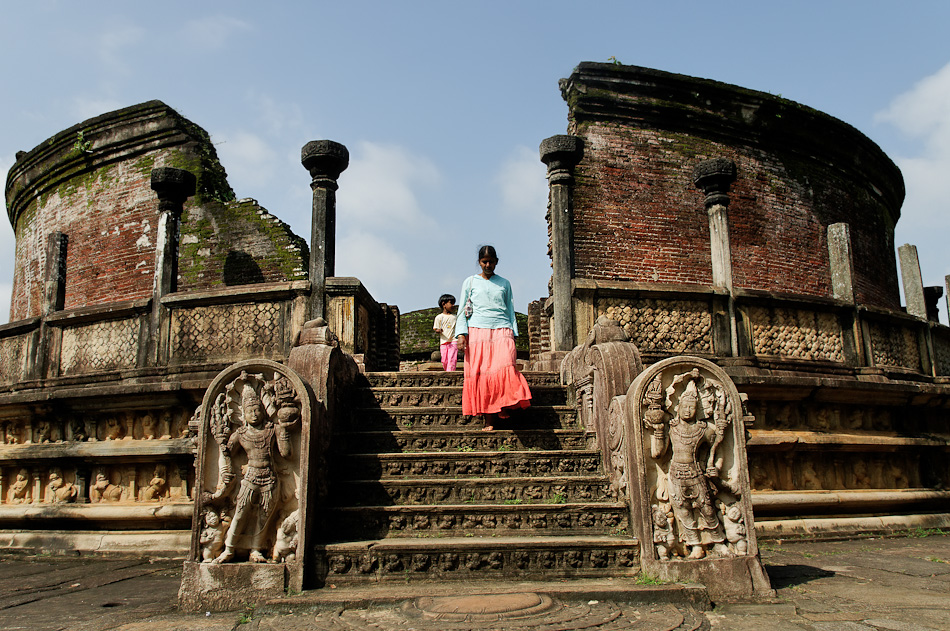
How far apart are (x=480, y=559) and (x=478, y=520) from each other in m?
0.41

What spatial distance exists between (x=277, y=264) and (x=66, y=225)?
179 inches

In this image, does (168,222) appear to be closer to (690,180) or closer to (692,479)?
(692,479)

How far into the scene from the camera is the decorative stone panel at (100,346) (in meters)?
7.58

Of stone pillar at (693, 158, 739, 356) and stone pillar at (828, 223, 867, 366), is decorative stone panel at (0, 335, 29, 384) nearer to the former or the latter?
stone pillar at (693, 158, 739, 356)

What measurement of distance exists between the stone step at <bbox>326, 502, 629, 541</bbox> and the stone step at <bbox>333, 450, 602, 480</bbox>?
21.9 inches

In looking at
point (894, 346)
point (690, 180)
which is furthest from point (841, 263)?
point (690, 180)

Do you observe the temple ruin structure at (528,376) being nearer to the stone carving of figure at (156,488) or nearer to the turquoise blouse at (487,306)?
the stone carving of figure at (156,488)

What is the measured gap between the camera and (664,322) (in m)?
7.04

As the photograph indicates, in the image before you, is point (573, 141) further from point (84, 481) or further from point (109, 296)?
point (109, 296)

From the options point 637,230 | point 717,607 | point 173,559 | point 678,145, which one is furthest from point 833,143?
point 173,559

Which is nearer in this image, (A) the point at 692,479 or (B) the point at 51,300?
(A) the point at 692,479

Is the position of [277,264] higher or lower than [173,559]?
higher

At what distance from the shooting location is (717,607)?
3.82 meters

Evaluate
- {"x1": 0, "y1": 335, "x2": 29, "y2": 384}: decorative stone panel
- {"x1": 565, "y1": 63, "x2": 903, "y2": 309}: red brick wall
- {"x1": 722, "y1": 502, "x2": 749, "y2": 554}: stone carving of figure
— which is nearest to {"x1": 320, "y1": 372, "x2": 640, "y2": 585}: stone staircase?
{"x1": 722, "y1": 502, "x2": 749, "y2": 554}: stone carving of figure
